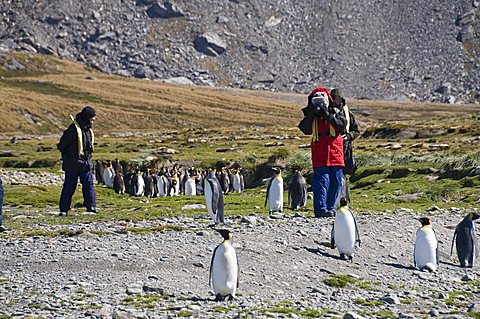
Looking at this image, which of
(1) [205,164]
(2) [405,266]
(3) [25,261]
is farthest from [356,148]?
(3) [25,261]

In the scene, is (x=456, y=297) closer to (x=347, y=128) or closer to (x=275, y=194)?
(x=347, y=128)

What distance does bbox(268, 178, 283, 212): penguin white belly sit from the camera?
15.5 metres

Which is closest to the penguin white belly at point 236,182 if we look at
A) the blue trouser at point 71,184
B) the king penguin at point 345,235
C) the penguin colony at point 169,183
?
the penguin colony at point 169,183

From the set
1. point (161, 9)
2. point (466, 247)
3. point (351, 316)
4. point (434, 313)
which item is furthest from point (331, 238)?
point (161, 9)

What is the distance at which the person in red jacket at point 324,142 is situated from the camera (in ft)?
42.9

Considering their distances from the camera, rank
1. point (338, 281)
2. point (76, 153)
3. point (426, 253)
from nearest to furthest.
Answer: point (338, 281), point (426, 253), point (76, 153)

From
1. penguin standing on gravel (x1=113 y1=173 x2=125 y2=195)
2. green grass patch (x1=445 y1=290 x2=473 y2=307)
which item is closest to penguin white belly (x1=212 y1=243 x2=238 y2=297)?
green grass patch (x1=445 y1=290 x2=473 y2=307)

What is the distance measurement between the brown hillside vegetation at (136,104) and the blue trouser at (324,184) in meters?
78.1

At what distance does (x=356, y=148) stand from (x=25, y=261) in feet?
98.1

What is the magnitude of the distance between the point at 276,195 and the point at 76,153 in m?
3.93

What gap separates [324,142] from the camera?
43.5ft

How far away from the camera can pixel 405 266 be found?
37.5 feet

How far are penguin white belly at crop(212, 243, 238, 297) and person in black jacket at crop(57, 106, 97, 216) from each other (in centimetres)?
666

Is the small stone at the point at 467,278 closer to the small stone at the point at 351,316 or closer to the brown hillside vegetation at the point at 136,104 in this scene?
the small stone at the point at 351,316
